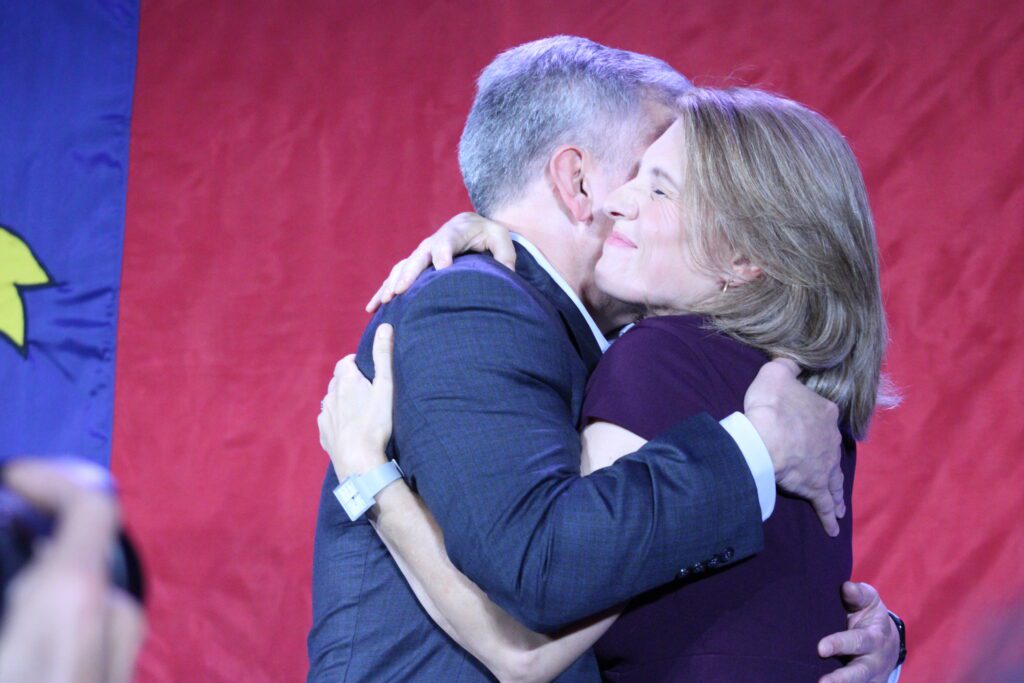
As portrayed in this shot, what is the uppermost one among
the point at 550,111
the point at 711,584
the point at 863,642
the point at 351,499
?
the point at 550,111

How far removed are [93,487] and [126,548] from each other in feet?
0.10

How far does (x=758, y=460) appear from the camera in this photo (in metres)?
1.18

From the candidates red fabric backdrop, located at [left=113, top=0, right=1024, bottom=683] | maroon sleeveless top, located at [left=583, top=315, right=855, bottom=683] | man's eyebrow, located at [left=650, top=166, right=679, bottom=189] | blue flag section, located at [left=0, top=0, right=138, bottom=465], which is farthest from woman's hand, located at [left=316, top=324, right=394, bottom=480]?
blue flag section, located at [left=0, top=0, right=138, bottom=465]

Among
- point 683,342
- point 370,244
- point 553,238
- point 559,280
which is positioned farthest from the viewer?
point 370,244

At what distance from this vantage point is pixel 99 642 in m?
0.42

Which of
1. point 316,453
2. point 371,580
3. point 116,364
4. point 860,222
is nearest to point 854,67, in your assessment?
point 860,222

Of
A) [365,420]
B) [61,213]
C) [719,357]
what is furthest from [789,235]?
[61,213]

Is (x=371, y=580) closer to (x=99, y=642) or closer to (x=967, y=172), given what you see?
(x=99, y=642)

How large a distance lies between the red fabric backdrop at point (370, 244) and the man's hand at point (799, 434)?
3.71 feet

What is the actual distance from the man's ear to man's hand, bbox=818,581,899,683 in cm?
63

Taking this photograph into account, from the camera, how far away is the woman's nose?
4.69 feet

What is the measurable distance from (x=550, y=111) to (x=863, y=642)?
846 mm

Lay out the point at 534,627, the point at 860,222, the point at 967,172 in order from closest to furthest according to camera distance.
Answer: the point at 534,627 → the point at 860,222 → the point at 967,172

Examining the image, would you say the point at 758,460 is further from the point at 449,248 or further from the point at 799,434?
the point at 449,248
